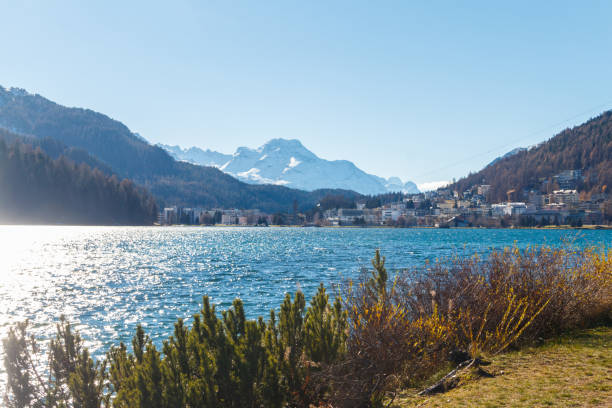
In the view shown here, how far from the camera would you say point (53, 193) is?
527ft

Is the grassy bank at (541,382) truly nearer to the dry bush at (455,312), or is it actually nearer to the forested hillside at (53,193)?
the dry bush at (455,312)

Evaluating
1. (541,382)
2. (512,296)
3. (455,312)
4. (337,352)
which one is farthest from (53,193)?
(541,382)

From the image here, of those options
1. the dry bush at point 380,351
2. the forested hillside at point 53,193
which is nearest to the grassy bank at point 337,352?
the dry bush at point 380,351

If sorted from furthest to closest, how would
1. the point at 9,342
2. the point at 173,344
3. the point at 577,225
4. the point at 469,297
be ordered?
the point at 577,225
the point at 469,297
the point at 9,342
the point at 173,344

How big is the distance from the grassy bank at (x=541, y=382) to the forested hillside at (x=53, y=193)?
17837cm

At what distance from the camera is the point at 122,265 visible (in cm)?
5078

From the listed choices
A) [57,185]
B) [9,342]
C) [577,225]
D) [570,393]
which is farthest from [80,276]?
[577,225]

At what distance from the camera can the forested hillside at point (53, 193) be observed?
6043 inches

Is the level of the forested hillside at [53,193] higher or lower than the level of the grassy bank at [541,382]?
higher

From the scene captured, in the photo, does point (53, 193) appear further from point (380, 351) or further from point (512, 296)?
point (380, 351)

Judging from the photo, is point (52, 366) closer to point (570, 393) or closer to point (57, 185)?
point (570, 393)

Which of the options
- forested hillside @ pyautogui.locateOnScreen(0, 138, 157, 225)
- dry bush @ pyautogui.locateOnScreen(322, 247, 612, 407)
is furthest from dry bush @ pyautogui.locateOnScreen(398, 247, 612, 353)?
forested hillside @ pyautogui.locateOnScreen(0, 138, 157, 225)

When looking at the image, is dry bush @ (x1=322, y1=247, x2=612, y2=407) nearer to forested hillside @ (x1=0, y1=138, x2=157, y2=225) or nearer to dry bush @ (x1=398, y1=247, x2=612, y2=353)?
dry bush @ (x1=398, y1=247, x2=612, y2=353)

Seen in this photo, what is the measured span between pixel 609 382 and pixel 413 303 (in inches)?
182
